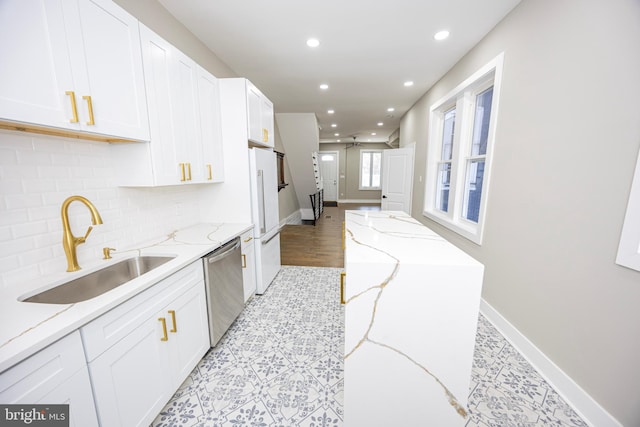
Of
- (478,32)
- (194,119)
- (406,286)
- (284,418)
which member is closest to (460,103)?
(478,32)

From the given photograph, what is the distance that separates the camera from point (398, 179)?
16.5 feet

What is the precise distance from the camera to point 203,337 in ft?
5.63

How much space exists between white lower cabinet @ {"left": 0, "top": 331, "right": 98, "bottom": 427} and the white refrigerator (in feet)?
5.71

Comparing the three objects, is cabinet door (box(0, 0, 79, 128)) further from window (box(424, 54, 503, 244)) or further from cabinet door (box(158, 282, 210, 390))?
window (box(424, 54, 503, 244))

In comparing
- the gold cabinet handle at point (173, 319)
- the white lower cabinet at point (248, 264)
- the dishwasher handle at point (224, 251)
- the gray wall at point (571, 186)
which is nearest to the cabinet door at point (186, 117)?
the dishwasher handle at point (224, 251)

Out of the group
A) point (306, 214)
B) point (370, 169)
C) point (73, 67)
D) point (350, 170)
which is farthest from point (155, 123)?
point (370, 169)

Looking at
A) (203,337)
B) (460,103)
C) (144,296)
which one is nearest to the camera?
(144,296)

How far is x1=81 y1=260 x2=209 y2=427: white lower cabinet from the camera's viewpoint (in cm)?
98

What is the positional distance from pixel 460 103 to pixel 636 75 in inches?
74.7

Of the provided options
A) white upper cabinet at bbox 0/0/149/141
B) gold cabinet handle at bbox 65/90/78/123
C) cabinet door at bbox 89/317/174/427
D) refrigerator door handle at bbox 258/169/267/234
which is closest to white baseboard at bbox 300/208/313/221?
refrigerator door handle at bbox 258/169/267/234

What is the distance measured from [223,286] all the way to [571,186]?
2621mm

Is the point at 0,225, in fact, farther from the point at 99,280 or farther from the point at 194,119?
the point at 194,119

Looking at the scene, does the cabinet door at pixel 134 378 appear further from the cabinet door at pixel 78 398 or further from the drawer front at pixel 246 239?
the drawer front at pixel 246 239

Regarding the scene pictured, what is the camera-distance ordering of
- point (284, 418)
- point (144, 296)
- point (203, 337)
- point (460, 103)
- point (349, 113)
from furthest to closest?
point (349, 113) < point (460, 103) < point (203, 337) < point (284, 418) < point (144, 296)
